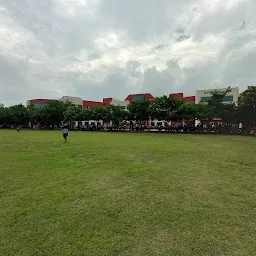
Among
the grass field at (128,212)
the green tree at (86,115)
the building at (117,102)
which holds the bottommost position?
the grass field at (128,212)

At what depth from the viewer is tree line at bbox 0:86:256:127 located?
27630 millimetres

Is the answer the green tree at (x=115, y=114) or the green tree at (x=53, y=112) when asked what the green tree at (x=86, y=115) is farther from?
the green tree at (x=53, y=112)

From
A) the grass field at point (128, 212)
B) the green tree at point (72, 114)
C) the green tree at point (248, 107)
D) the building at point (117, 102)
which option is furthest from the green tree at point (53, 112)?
the grass field at point (128, 212)

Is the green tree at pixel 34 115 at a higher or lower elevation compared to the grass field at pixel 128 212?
higher

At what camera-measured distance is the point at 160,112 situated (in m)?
32.3

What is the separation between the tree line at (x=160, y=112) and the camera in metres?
27.6

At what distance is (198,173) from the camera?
7262 mm

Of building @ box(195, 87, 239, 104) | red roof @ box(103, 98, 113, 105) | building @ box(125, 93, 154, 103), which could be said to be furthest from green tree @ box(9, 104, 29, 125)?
building @ box(195, 87, 239, 104)

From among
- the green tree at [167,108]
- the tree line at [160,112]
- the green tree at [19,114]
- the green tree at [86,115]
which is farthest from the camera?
the green tree at [19,114]

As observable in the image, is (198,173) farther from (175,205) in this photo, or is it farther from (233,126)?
(233,126)

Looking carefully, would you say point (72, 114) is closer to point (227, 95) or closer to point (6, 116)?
point (6, 116)

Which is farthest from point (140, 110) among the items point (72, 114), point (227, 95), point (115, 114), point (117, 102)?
point (117, 102)

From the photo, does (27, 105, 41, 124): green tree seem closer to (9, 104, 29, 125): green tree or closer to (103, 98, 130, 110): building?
(9, 104, 29, 125): green tree

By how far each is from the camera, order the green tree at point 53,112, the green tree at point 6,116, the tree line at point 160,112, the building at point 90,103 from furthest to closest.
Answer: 1. the building at point 90,103
2. the green tree at point 6,116
3. the green tree at point 53,112
4. the tree line at point 160,112
